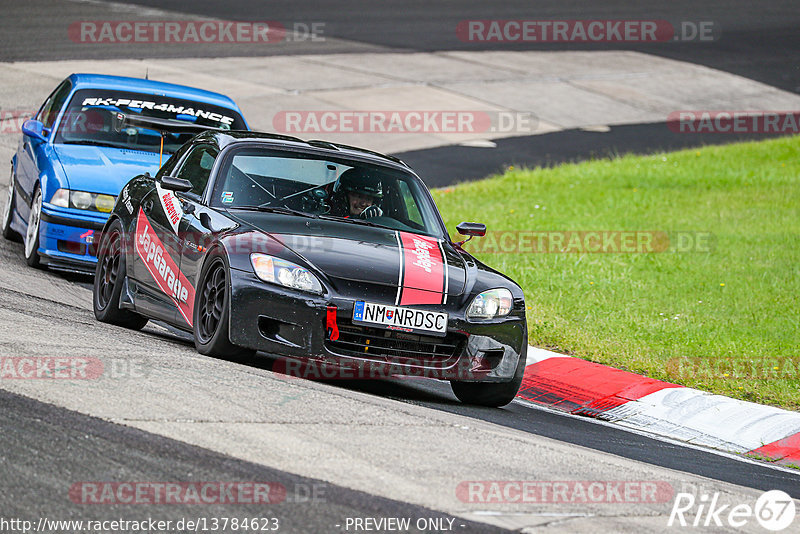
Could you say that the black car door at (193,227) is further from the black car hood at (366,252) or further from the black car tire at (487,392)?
the black car tire at (487,392)

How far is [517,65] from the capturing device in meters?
28.6

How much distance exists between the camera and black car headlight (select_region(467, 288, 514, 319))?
735cm

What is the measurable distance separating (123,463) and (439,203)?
11.6 meters

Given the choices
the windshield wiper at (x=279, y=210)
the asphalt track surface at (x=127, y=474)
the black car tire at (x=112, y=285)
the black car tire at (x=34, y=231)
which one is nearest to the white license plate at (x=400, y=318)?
the windshield wiper at (x=279, y=210)

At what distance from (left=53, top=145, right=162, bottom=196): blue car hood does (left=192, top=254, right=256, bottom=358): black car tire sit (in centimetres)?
322

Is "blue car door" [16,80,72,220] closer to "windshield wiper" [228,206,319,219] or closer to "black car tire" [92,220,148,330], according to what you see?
"black car tire" [92,220,148,330]

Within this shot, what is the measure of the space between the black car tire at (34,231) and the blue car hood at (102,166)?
0.36 meters

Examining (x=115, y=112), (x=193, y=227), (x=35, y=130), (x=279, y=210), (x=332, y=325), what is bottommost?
(x=332, y=325)

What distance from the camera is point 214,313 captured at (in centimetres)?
732

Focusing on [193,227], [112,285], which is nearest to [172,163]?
[112,285]

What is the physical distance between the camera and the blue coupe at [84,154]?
10391 mm

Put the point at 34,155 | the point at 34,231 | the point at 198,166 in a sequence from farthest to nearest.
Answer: the point at 34,155 → the point at 34,231 → the point at 198,166

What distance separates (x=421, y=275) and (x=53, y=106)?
5.82m

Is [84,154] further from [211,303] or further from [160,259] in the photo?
[211,303]
